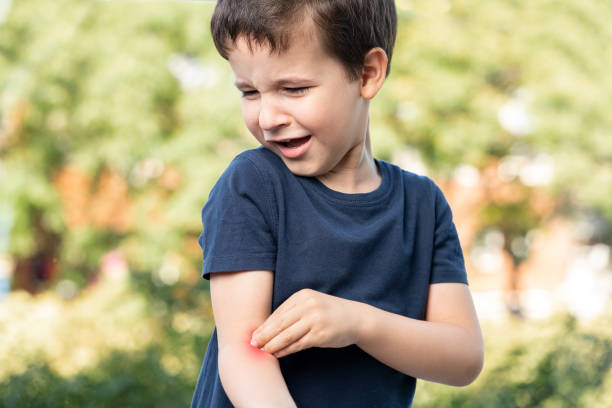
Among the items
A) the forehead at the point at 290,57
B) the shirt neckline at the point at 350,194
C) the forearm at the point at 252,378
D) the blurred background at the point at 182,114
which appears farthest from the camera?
the blurred background at the point at 182,114

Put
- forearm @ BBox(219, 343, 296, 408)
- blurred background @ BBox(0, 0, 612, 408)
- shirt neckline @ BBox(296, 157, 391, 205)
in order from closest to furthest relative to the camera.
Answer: forearm @ BBox(219, 343, 296, 408)
shirt neckline @ BBox(296, 157, 391, 205)
blurred background @ BBox(0, 0, 612, 408)

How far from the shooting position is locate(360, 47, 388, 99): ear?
124 centimetres

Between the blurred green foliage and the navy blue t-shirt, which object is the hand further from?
the blurred green foliage

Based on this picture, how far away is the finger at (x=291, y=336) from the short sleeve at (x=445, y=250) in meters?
0.37

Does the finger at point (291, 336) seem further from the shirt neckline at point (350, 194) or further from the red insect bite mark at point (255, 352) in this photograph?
the shirt neckline at point (350, 194)

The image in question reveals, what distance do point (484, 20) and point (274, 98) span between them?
1013cm

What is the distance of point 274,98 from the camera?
1.13 m

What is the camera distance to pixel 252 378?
1.02m

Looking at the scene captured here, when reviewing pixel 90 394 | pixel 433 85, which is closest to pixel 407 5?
pixel 433 85

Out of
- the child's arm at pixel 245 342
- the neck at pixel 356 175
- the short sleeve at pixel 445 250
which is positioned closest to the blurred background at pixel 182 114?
the short sleeve at pixel 445 250

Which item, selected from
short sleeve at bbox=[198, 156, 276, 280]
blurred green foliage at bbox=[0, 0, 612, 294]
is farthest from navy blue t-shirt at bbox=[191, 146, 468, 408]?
blurred green foliage at bbox=[0, 0, 612, 294]

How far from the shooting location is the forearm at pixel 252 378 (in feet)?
3.30

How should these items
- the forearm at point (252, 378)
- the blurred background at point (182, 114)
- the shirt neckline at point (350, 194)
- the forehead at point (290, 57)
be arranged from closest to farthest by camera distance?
the forearm at point (252, 378)
the forehead at point (290, 57)
the shirt neckline at point (350, 194)
the blurred background at point (182, 114)

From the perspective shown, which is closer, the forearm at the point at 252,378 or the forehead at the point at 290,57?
the forearm at the point at 252,378
